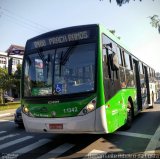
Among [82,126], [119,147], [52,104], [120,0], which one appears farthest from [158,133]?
[120,0]

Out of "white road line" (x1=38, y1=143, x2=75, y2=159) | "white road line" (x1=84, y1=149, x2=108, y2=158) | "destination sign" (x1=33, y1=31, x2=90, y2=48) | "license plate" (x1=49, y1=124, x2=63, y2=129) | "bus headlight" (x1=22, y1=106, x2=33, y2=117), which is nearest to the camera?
"white road line" (x1=84, y1=149, x2=108, y2=158)

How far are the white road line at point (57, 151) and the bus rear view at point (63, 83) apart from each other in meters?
0.59

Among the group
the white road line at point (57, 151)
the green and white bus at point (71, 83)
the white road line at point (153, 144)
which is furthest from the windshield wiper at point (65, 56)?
the white road line at point (153, 144)

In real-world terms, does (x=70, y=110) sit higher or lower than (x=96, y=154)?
higher

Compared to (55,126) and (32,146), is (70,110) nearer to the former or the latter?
(55,126)

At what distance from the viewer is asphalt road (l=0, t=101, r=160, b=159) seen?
6.55 m

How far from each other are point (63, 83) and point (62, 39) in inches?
52.4

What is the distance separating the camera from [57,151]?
7.13 metres

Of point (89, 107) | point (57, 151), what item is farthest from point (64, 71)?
point (57, 151)

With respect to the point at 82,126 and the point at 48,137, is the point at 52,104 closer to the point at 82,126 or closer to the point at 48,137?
the point at 82,126

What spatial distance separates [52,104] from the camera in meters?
7.04

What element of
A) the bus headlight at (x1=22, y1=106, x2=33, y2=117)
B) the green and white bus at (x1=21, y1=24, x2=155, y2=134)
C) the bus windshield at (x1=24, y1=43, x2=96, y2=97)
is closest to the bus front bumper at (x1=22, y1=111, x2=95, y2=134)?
the green and white bus at (x1=21, y1=24, x2=155, y2=134)

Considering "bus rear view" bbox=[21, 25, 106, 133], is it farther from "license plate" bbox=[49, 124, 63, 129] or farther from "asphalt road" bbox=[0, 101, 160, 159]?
"asphalt road" bbox=[0, 101, 160, 159]

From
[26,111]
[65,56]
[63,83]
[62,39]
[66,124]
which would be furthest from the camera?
[26,111]
